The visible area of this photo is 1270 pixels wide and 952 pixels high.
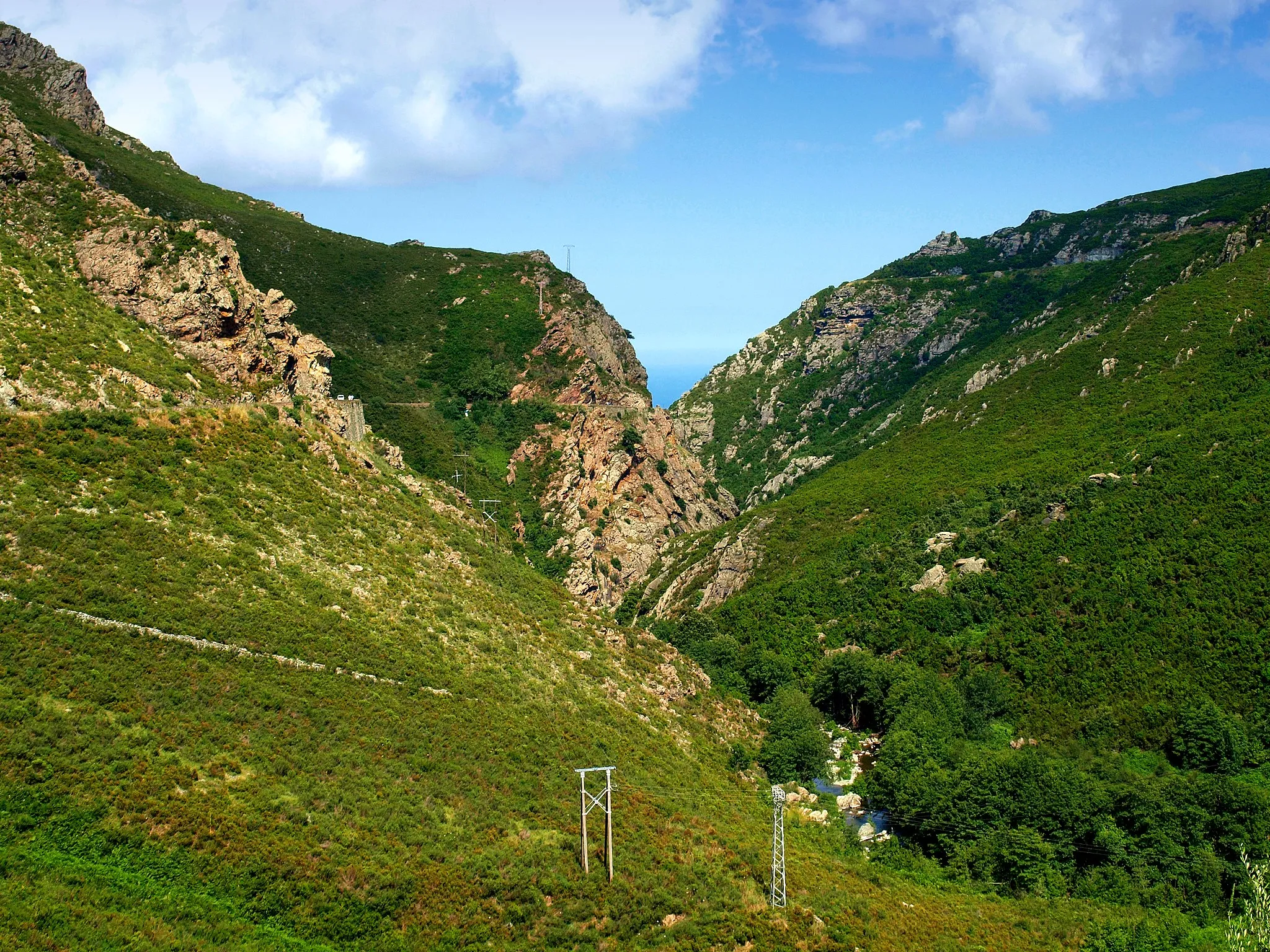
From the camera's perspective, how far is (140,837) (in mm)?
28828

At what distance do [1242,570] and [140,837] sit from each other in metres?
62.2

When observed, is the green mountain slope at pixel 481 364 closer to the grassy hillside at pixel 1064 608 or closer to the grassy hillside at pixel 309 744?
the grassy hillside at pixel 1064 608

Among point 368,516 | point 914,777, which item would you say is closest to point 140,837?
point 368,516

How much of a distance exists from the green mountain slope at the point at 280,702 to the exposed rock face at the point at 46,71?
5655cm

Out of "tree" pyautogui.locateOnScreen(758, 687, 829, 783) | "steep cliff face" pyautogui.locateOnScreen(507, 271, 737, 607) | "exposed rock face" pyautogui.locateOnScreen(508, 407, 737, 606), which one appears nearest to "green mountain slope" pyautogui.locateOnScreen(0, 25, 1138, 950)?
"tree" pyautogui.locateOnScreen(758, 687, 829, 783)

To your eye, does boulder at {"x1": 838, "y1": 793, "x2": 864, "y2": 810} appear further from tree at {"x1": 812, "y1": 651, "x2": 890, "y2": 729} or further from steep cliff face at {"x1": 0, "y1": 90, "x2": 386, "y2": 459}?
steep cliff face at {"x1": 0, "y1": 90, "x2": 386, "y2": 459}

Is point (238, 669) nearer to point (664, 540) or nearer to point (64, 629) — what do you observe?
point (64, 629)

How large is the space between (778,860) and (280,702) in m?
21.1

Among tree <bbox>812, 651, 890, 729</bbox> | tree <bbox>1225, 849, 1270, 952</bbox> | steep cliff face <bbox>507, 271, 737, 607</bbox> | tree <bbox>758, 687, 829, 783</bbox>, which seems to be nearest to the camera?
tree <bbox>1225, 849, 1270, 952</bbox>

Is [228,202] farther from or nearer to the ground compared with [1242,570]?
farther from the ground

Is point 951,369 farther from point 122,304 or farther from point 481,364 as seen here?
point 122,304

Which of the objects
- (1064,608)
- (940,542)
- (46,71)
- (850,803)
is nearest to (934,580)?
(940,542)

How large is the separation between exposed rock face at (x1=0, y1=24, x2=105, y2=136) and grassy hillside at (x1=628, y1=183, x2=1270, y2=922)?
8549 cm

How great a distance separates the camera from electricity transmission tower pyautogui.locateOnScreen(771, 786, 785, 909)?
34469mm
